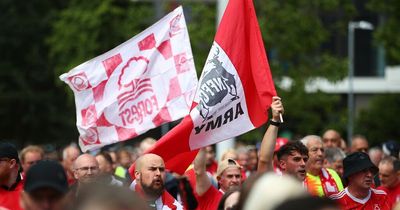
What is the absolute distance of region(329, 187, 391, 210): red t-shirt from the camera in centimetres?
981

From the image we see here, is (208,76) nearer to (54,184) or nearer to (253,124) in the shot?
(253,124)

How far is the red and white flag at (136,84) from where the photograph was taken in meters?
12.1

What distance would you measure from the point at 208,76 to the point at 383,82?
176 ft

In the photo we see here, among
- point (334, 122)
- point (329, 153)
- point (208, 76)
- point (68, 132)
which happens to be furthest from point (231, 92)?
point (68, 132)

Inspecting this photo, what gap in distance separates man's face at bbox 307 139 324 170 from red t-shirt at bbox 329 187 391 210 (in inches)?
56.6

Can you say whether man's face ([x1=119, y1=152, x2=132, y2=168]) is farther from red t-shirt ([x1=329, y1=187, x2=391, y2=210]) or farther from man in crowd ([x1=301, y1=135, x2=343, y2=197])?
red t-shirt ([x1=329, y1=187, x2=391, y2=210])

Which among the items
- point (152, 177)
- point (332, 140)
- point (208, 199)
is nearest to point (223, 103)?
point (208, 199)

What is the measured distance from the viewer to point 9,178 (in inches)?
350

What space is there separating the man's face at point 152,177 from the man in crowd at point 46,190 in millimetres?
3931

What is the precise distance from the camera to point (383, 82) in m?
63.4

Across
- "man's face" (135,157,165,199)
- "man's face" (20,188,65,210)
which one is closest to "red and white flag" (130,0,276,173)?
"man's face" (135,157,165,199)

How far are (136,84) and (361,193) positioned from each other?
11.0 ft

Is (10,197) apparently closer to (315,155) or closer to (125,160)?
(315,155)

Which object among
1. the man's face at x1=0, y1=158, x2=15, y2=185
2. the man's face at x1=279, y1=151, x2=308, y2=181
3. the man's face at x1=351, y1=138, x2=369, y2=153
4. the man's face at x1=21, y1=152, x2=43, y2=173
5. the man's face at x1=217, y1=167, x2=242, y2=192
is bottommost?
the man's face at x1=351, y1=138, x2=369, y2=153
